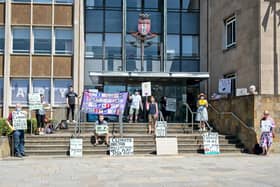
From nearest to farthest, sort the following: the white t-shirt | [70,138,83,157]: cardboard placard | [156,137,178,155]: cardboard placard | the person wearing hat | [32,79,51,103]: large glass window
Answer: [70,138,83,157]: cardboard placard → [156,137,178,155]: cardboard placard → the person wearing hat → the white t-shirt → [32,79,51,103]: large glass window

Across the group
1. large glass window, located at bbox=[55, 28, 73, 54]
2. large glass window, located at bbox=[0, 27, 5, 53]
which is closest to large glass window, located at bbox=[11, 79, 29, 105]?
large glass window, located at bbox=[0, 27, 5, 53]

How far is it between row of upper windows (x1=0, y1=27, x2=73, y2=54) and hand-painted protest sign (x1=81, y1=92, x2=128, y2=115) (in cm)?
632

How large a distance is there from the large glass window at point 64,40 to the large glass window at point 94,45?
45.8 inches

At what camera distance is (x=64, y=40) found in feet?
81.4

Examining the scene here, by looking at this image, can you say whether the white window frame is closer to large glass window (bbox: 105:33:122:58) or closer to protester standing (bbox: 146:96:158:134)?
protester standing (bbox: 146:96:158:134)

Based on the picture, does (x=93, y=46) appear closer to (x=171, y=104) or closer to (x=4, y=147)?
(x=171, y=104)

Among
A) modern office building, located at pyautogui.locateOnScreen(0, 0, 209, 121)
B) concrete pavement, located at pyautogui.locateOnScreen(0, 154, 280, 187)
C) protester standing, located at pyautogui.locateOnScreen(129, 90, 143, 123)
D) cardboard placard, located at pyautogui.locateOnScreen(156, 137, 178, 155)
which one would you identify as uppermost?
modern office building, located at pyautogui.locateOnScreen(0, 0, 209, 121)

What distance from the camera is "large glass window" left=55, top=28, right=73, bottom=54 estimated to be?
2473 centimetres

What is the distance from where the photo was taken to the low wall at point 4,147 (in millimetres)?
15180

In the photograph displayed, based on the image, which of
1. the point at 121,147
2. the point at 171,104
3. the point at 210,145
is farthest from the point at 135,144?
the point at 171,104

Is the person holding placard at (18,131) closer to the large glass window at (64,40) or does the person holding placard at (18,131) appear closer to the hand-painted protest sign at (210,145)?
the hand-painted protest sign at (210,145)

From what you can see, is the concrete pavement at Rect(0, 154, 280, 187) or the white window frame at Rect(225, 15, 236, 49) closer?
the concrete pavement at Rect(0, 154, 280, 187)

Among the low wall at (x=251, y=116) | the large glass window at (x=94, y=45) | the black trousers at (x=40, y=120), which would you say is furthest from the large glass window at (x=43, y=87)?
the low wall at (x=251, y=116)

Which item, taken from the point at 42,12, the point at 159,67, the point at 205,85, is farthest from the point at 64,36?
the point at 205,85
